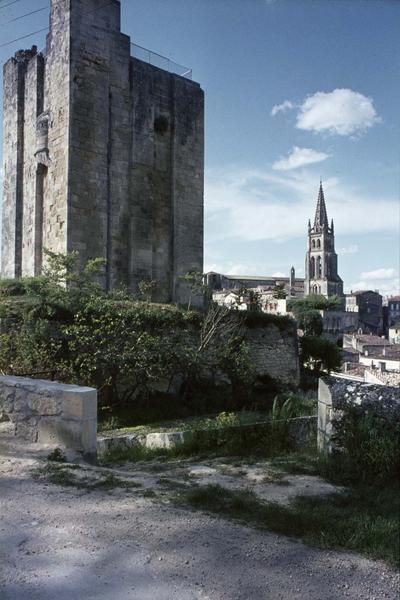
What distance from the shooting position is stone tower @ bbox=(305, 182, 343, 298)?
9969 centimetres

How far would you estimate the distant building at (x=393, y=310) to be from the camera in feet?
335

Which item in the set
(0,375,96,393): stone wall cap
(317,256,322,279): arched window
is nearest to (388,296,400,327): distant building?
(317,256,322,279): arched window

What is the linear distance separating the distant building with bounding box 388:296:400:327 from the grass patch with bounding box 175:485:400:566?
10614cm

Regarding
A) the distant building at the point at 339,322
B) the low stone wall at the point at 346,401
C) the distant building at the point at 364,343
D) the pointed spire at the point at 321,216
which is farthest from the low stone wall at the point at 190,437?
the pointed spire at the point at 321,216

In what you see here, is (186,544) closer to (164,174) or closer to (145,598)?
(145,598)

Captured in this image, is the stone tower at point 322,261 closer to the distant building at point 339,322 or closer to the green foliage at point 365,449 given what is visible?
the distant building at point 339,322

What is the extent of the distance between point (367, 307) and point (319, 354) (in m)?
81.7

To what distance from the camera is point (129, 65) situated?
16.9 metres

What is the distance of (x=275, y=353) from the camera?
648 inches

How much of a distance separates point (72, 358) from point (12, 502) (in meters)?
7.83

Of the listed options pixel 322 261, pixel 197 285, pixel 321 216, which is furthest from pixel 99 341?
pixel 321 216

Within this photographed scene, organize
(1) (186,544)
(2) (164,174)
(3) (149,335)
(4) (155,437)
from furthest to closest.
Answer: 1. (2) (164,174)
2. (3) (149,335)
3. (4) (155,437)
4. (1) (186,544)

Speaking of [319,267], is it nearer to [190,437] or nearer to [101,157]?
[101,157]

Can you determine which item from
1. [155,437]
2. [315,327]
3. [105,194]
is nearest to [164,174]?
[105,194]
